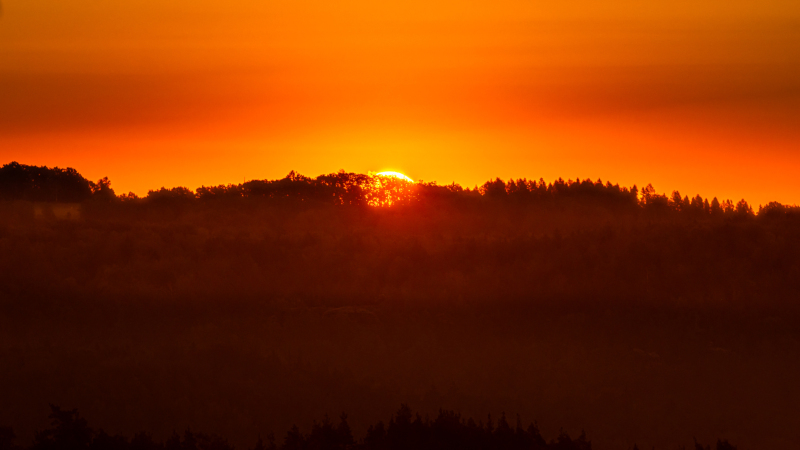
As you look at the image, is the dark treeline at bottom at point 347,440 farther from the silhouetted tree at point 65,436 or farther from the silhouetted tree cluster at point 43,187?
the silhouetted tree cluster at point 43,187

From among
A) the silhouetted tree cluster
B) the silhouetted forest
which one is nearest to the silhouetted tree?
the silhouetted forest

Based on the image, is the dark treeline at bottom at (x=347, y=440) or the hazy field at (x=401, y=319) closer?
the dark treeline at bottom at (x=347, y=440)

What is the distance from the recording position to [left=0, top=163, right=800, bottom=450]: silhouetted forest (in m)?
20.1

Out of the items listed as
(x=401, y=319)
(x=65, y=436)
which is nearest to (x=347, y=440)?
(x=65, y=436)

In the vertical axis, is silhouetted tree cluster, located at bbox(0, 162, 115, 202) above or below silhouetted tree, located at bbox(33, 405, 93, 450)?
above

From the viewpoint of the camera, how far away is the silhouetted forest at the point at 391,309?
20094mm

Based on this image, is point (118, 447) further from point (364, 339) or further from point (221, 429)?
point (364, 339)

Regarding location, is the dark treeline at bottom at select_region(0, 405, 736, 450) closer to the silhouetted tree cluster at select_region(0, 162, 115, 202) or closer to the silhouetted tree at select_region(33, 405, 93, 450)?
the silhouetted tree at select_region(33, 405, 93, 450)

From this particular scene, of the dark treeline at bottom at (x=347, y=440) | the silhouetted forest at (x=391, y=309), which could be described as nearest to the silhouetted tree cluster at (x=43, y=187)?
the silhouetted forest at (x=391, y=309)

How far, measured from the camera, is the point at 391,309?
2820cm

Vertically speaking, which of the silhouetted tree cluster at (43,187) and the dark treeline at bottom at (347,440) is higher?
the silhouetted tree cluster at (43,187)

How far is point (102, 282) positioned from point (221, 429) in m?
14.0

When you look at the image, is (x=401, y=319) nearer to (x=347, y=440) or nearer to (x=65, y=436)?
(x=347, y=440)

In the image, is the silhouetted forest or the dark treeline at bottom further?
the silhouetted forest
